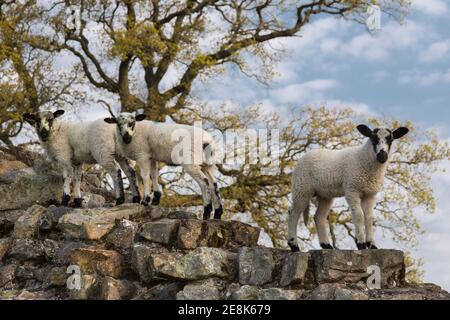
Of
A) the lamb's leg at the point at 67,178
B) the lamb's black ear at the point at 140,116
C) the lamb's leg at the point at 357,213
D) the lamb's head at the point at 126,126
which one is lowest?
the lamb's leg at the point at 357,213

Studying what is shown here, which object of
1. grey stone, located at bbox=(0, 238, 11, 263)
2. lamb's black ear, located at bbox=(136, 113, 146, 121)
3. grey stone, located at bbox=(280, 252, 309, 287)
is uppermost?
lamb's black ear, located at bbox=(136, 113, 146, 121)

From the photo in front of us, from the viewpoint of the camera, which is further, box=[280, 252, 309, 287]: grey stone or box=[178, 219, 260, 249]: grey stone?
box=[178, 219, 260, 249]: grey stone

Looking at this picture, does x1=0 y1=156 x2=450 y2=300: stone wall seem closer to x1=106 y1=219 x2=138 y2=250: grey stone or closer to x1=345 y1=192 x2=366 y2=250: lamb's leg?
x1=106 y1=219 x2=138 y2=250: grey stone

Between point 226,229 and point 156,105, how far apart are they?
9.73m

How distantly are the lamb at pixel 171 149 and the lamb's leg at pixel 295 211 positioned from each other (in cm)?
145

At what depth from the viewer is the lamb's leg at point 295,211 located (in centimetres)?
1128

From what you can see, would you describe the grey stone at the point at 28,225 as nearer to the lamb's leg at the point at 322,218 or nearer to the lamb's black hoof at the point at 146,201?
the lamb's black hoof at the point at 146,201

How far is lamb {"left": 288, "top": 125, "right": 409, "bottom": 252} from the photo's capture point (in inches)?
412

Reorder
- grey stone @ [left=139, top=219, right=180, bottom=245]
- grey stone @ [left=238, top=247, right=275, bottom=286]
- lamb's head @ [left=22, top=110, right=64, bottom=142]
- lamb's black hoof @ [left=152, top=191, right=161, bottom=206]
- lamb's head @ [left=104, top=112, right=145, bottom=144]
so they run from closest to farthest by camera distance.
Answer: grey stone @ [left=238, top=247, right=275, bottom=286] → grey stone @ [left=139, top=219, right=180, bottom=245] → lamb's head @ [left=104, top=112, right=145, bottom=144] → lamb's black hoof @ [left=152, top=191, right=161, bottom=206] → lamb's head @ [left=22, top=110, right=64, bottom=142]

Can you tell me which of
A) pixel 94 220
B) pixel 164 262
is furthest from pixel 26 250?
pixel 164 262

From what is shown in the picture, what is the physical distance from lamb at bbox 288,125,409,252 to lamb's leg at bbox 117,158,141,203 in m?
3.52

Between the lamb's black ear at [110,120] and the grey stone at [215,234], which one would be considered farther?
the lamb's black ear at [110,120]

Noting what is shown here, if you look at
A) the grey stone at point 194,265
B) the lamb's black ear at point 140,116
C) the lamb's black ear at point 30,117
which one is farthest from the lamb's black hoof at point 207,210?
the lamb's black ear at point 30,117

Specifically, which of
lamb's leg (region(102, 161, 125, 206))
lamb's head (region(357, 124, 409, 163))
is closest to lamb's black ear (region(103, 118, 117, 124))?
lamb's leg (region(102, 161, 125, 206))
